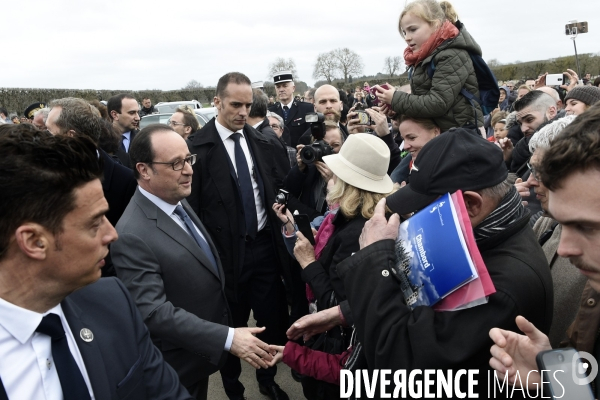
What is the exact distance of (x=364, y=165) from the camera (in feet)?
8.34

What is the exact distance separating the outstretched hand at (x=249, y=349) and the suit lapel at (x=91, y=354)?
0.93m

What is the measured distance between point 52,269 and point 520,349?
139 cm

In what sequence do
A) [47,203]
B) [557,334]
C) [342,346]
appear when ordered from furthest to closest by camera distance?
[342,346], [557,334], [47,203]

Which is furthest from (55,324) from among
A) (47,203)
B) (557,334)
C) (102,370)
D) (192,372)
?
(557,334)

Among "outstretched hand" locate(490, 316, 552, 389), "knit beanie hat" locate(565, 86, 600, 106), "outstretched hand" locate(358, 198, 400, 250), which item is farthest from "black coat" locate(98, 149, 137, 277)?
"knit beanie hat" locate(565, 86, 600, 106)

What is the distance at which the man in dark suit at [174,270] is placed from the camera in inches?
87.6

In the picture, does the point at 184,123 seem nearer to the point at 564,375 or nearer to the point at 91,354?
the point at 91,354

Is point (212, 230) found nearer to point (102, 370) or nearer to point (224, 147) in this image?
point (224, 147)

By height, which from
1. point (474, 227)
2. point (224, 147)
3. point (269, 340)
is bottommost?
point (269, 340)

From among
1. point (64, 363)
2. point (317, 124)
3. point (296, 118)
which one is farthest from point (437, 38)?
point (296, 118)

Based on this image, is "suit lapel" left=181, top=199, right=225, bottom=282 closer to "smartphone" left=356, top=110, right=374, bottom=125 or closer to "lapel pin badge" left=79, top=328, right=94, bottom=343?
"lapel pin badge" left=79, top=328, right=94, bottom=343

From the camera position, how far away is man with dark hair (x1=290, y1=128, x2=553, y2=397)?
1.40 meters

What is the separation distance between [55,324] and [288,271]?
2417 mm

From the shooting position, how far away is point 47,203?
126 cm
